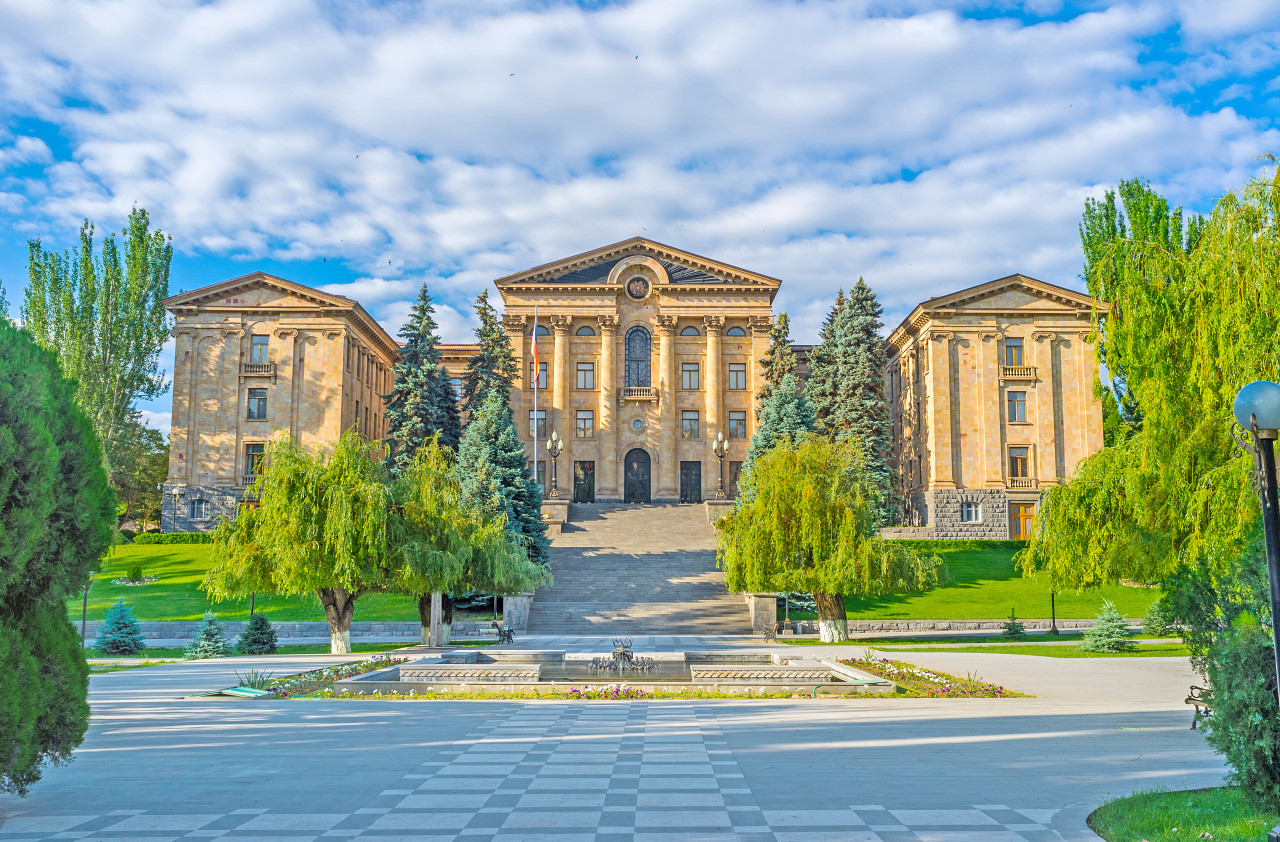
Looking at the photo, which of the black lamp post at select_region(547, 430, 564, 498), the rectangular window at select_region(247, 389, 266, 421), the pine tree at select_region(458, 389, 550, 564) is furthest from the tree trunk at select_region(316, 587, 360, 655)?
the rectangular window at select_region(247, 389, 266, 421)

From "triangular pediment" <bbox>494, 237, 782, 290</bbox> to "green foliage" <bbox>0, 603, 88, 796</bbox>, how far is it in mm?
49181

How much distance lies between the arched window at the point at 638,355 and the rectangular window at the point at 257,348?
19906 mm

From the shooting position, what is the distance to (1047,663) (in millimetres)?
20375

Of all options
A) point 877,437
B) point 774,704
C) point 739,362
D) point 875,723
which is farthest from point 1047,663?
point 739,362

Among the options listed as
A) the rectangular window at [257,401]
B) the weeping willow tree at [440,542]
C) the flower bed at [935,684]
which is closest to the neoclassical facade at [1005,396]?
the weeping willow tree at [440,542]

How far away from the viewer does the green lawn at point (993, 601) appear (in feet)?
106

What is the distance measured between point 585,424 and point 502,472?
1835 centimetres

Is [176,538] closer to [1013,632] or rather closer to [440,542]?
[440,542]

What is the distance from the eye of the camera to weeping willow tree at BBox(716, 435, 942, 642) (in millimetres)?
26062

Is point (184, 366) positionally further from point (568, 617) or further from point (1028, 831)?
point (1028, 831)

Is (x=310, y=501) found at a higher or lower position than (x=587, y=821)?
higher

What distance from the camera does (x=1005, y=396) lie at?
49.6 meters

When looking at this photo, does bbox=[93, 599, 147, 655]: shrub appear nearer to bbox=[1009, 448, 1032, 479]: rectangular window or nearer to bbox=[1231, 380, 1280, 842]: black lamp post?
bbox=[1231, 380, 1280, 842]: black lamp post

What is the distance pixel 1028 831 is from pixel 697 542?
3604 cm
